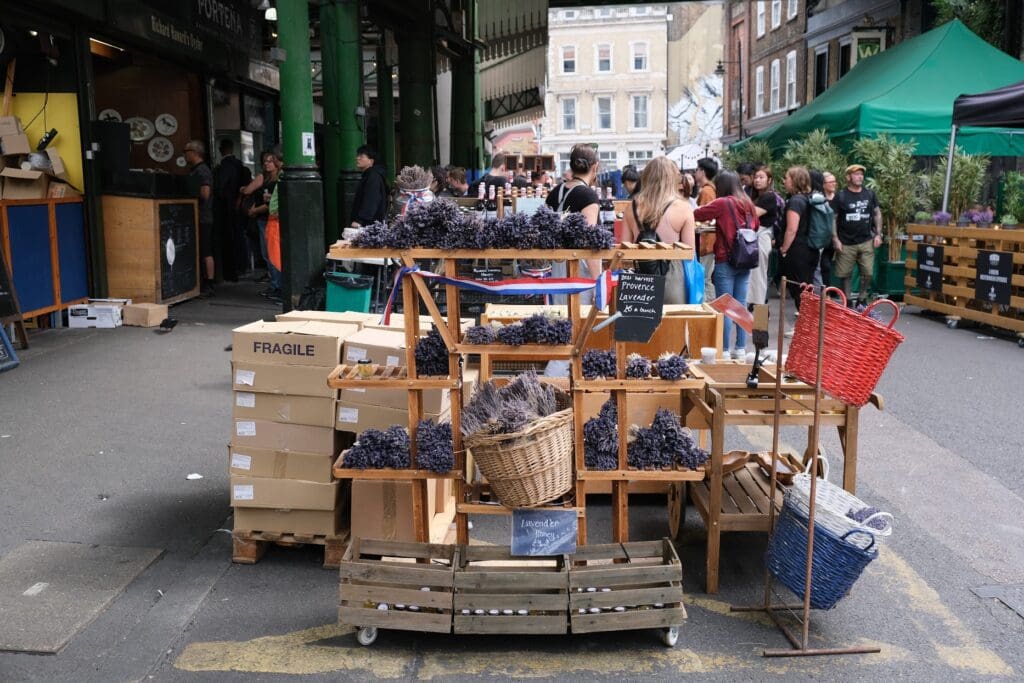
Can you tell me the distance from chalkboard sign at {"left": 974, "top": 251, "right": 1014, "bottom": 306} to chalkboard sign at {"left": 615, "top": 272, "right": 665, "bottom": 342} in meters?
8.84

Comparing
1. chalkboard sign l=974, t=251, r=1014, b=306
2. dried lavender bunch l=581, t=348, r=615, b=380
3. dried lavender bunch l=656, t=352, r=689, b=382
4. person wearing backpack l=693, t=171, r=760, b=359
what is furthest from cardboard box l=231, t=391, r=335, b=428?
chalkboard sign l=974, t=251, r=1014, b=306

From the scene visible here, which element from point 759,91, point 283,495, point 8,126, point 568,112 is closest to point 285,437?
point 283,495

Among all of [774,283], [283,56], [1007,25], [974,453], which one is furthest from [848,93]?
[974,453]

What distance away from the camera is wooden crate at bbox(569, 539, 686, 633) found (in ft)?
13.7

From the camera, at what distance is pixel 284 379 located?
494 cm

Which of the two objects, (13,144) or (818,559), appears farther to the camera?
(13,144)

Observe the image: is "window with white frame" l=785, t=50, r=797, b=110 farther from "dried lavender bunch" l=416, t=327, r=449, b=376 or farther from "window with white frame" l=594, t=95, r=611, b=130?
"dried lavender bunch" l=416, t=327, r=449, b=376

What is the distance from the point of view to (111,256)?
39.2 ft

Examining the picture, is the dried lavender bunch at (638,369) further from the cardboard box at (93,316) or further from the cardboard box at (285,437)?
the cardboard box at (93,316)

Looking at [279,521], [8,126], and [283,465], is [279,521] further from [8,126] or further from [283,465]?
[8,126]

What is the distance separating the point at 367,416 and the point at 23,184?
7200 mm

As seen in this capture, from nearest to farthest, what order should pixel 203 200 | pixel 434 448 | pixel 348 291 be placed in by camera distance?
1. pixel 434 448
2. pixel 348 291
3. pixel 203 200

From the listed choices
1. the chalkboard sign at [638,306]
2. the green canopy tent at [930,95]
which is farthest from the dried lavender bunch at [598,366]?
the green canopy tent at [930,95]

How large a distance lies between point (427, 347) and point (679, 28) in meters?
65.5
